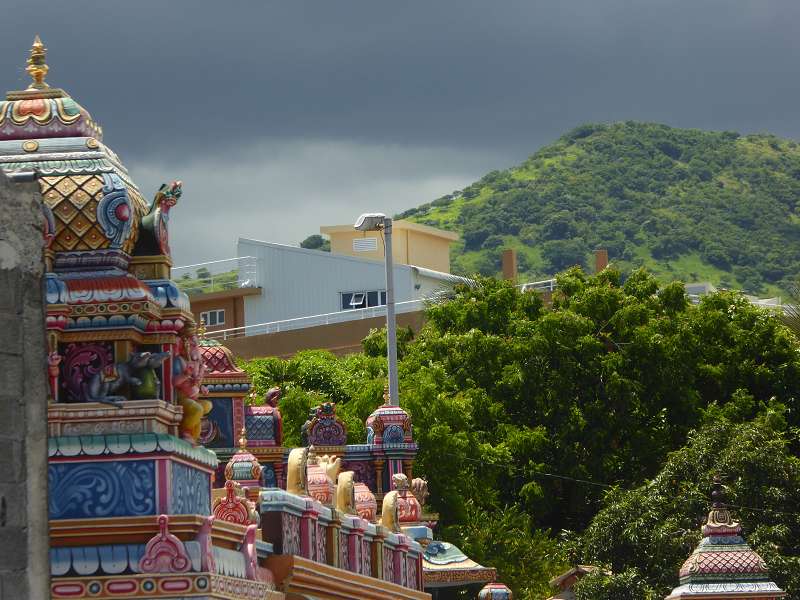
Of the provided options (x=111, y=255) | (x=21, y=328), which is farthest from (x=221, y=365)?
(x=21, y=328)

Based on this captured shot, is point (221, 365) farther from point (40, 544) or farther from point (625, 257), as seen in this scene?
point (625, 257)

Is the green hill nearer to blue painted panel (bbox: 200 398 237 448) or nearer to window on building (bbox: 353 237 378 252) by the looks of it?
window on building (bbox: 353 237 378 252)

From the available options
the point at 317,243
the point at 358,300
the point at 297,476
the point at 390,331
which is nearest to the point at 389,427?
the point at 390,331

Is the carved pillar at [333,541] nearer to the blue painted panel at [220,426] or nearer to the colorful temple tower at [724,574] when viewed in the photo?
the blue painted panel at [220,426]

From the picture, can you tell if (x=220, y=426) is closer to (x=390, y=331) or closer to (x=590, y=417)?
(x=390, y=331)

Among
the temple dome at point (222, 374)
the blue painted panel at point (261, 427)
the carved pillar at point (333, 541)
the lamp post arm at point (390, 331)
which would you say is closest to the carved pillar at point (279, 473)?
the blue painted panel at point (261, 427)

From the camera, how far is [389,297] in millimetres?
35688

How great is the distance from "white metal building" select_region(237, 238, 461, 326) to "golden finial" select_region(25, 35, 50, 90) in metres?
62.5

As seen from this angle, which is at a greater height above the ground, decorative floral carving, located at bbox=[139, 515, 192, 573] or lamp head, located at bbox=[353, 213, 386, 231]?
lamp head, located at bbox=[353, 213, 386, 231]

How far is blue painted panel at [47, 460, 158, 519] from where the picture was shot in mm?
14820

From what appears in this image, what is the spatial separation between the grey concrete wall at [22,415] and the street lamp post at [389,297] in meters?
22.8

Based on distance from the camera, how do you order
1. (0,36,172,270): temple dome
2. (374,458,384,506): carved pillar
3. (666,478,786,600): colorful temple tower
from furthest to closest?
(374,458,384,506): carved pillar
(666,478,786,600): colorful temple tower
(0,36,172,270): temple dome

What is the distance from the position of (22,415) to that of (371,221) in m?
27.9

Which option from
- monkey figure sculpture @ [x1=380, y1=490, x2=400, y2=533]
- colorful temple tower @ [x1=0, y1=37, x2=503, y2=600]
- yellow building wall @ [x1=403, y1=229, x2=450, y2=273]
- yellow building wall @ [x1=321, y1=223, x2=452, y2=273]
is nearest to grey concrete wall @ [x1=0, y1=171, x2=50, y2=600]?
colorful temple tower @ [x1=0, y1=37, x2=503, y2=600]
